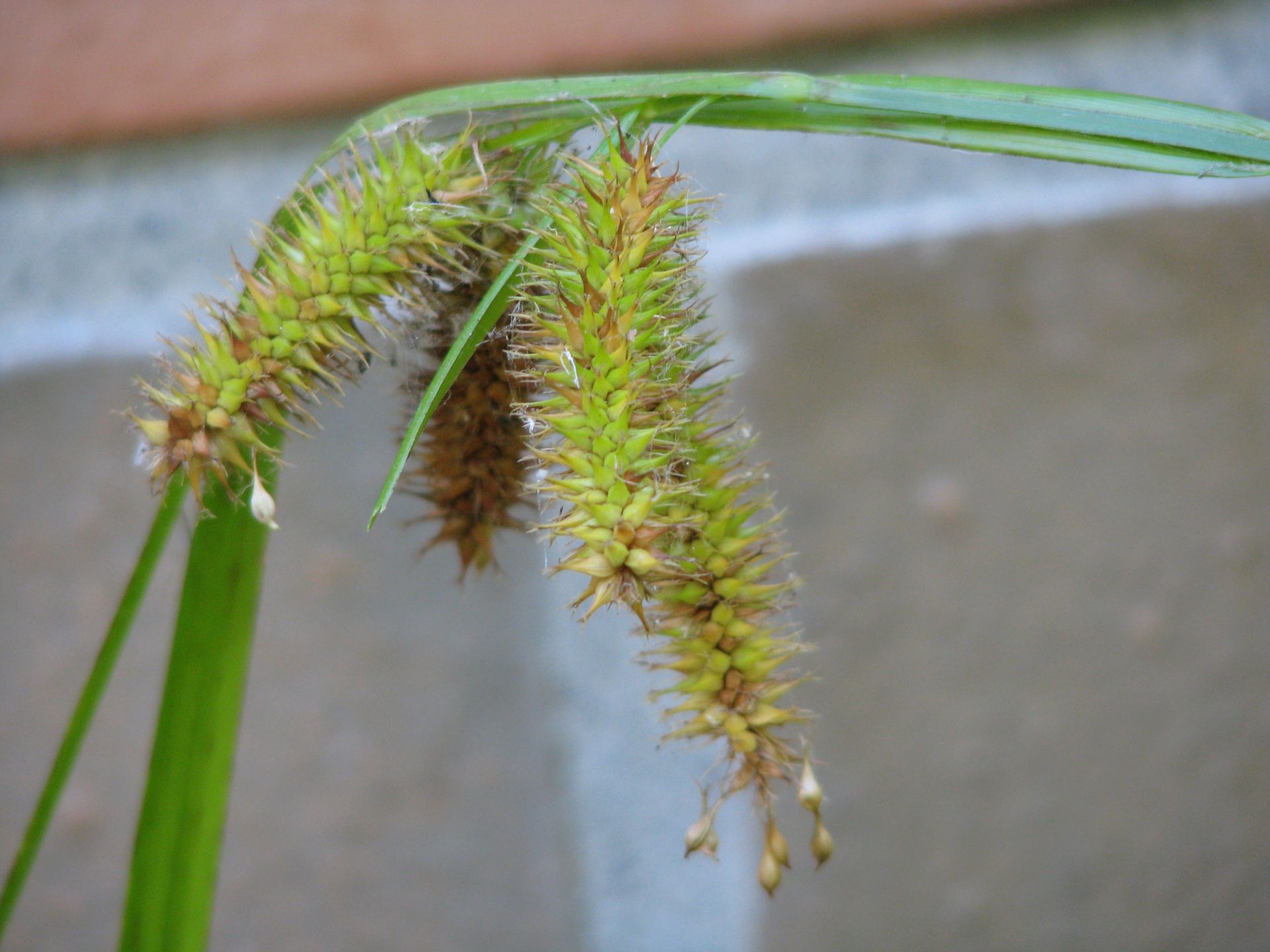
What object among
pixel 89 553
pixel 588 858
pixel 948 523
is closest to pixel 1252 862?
pixel 948 523

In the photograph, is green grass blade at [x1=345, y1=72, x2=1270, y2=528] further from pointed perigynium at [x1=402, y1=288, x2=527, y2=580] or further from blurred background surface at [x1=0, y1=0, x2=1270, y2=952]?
blurred background surface at [x1=0, y1=0, x2=1270, y2=952]

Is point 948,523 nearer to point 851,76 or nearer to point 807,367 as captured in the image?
point 807,367

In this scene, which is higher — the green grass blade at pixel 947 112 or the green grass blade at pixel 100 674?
the green grass blade at pixel 947 112

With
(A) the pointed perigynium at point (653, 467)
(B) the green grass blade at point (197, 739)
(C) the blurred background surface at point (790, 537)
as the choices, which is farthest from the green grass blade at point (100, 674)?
(C) the blurred background surface at point (790, 537)

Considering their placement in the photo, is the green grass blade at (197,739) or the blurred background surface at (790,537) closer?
the green grass blade at (197,739)

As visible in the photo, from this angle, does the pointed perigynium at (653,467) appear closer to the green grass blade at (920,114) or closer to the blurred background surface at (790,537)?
the green grass blade at (920,114)

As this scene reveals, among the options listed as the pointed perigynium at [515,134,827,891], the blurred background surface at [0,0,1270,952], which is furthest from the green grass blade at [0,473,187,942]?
the blurred background surface at [0,0,1270,952]
